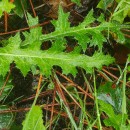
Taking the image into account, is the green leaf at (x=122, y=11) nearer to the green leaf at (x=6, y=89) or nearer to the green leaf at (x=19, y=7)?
the green leaf at (x=19, y=7)

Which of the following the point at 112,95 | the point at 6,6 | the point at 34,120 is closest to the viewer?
the point at 6,6

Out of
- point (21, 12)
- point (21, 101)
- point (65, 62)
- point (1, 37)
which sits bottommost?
point (21, 101)

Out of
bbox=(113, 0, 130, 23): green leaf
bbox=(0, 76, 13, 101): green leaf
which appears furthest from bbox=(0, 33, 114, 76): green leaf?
bbox=(113, 0, 130, 23): green leaf

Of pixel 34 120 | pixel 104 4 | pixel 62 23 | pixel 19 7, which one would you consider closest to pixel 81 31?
pixel 62 23

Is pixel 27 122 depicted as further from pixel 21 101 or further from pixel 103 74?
pixel 103 74

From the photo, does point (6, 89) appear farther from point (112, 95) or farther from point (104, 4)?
point (104, 4)

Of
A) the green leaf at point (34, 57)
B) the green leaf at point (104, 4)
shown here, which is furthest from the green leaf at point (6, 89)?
the green leaf at point (104, 4)

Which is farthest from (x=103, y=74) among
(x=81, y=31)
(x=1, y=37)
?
(x=1, y=37)

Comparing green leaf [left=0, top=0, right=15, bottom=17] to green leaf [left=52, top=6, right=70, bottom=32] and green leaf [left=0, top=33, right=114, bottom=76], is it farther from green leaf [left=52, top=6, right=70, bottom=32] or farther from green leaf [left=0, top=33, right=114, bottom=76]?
green leaf [left=52, top=6, right=70, bottom=32]
